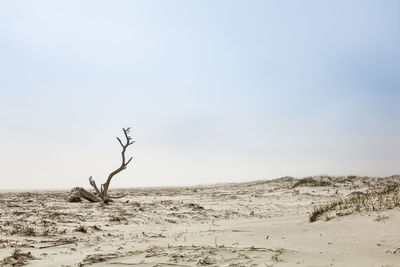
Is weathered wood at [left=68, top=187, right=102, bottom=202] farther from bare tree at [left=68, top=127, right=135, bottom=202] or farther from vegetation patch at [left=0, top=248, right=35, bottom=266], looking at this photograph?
vegetation patch at [left=0, top=248, right=35, bottom=266]

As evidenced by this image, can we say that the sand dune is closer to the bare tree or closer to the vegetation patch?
the vegetation patch

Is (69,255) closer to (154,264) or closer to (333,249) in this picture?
(154,264)

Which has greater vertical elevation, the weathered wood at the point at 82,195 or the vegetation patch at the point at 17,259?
the weathered wood at the point at 82,195

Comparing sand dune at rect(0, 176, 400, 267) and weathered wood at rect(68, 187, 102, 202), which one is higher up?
weathered wood at rect(68, 187, 102, 202)

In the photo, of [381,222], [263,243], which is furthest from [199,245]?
[381,222]

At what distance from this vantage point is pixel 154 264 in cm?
456

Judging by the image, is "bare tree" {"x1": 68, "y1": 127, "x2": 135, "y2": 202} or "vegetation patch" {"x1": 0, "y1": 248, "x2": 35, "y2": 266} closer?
"vegetation patch" {"x1": 0, "y1": 248, "x2": 35, "y2": 266}

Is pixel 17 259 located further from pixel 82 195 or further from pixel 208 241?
pixel 82 195

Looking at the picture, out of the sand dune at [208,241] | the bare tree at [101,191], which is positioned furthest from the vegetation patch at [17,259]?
the bare tree at [101,191]

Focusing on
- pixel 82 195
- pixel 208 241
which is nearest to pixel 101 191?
pixel 82 195

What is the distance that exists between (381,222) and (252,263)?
3.04 meters

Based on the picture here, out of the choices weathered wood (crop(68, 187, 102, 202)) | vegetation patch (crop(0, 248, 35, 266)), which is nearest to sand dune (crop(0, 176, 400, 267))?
vegetation patch (crop(0, 248, 35, 266))

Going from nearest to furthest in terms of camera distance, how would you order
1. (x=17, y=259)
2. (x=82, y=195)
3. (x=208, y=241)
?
(x=17, y=259) → (x=208, y=241) → (x=82, y=195)

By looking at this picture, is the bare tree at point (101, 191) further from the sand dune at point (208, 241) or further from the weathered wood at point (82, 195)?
the sand dune at point (208, 241)
